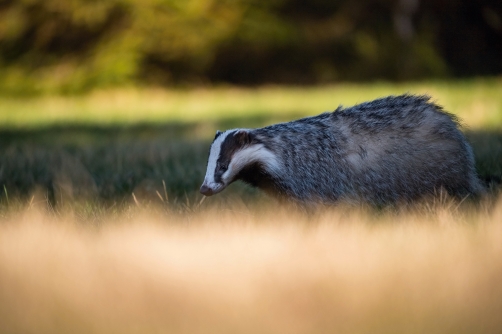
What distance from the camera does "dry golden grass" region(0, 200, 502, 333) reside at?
1849mm

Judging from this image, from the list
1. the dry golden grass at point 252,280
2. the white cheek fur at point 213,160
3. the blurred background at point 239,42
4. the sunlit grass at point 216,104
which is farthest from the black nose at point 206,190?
the blurred background at point 239,42

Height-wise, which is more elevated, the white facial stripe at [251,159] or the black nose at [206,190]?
the white facial stripe at [251,159]

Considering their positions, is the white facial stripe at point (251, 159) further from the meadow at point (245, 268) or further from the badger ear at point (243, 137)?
the meadow at point (245, 268)

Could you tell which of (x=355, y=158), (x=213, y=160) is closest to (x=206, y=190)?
(x=213, y=160)

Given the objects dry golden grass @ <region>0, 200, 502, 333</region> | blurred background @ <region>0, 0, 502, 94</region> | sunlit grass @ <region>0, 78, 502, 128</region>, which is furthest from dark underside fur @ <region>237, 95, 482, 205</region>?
blurred background @ <region>0, 0, 502, 94</region>

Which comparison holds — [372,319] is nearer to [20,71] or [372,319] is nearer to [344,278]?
[344,278]

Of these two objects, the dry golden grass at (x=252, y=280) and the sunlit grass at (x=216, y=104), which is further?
the sunlit grass at (x=216, y=104)

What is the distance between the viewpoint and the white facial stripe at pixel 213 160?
132 inches

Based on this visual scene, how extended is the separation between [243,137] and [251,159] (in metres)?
0.12

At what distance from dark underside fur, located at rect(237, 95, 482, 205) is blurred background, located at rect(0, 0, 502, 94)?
1100 centimetres

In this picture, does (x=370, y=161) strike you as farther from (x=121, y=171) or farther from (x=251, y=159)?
(x=121, y=171)

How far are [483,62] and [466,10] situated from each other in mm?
1409

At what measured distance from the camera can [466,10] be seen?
15.9 metres

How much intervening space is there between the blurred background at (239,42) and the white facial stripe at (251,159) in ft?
36.7
